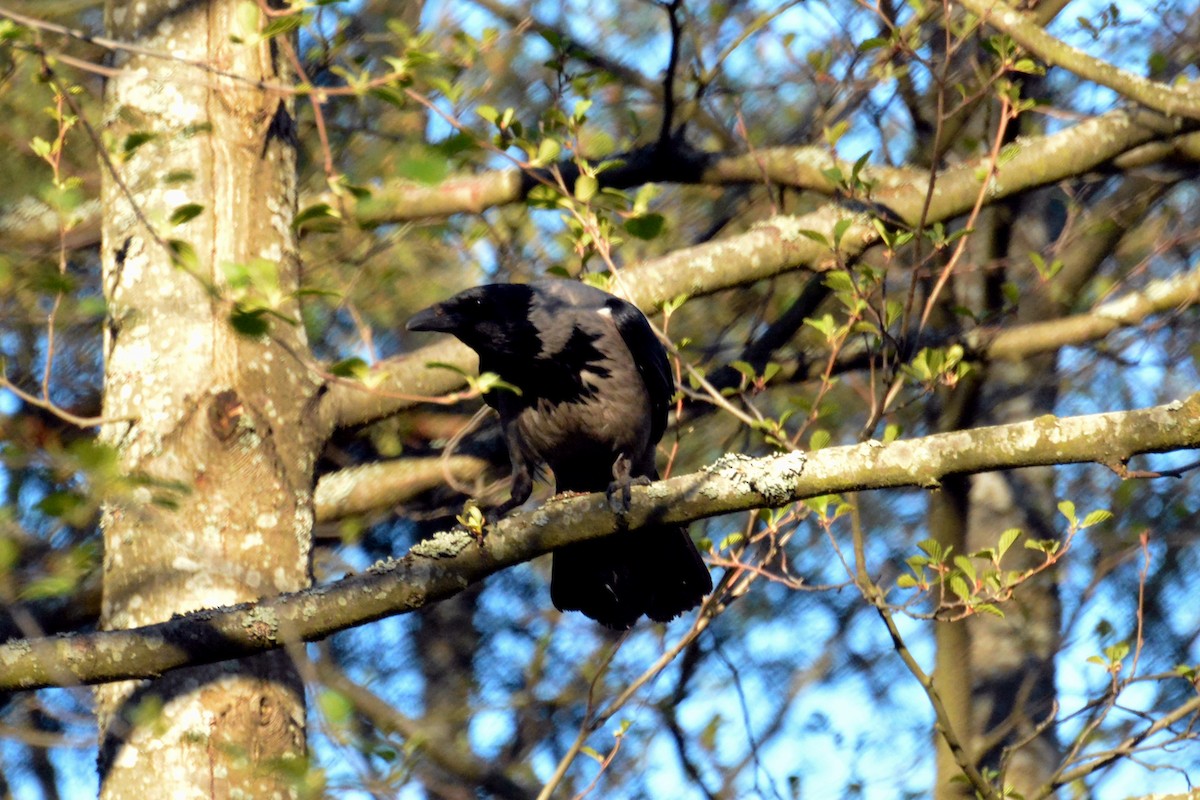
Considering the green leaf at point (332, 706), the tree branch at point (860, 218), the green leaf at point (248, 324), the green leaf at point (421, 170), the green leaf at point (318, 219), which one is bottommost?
the green leaf at point (332, 706)

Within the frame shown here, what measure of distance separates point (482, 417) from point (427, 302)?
106 cm

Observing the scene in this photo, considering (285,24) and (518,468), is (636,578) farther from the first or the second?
(285,24)

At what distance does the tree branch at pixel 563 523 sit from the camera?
292cm

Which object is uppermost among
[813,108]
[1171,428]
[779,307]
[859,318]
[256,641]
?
[813,108]

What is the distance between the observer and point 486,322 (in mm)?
4551

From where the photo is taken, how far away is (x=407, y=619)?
6.59 m

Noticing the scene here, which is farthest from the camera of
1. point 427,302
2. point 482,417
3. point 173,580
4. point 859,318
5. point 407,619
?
point 407,619

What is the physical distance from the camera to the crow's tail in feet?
14.8

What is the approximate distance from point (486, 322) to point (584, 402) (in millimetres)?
457

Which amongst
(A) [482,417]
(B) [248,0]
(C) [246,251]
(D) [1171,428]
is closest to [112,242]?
(C) [246,251]

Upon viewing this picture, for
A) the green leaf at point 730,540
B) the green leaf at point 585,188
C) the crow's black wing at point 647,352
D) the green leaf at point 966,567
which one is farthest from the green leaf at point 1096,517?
the green leaf at point 585,188

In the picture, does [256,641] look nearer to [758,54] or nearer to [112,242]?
[112,242]

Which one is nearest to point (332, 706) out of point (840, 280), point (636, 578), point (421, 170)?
point (421, 170)

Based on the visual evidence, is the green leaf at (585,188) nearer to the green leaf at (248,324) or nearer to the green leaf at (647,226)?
the green leaf at (647,226)
